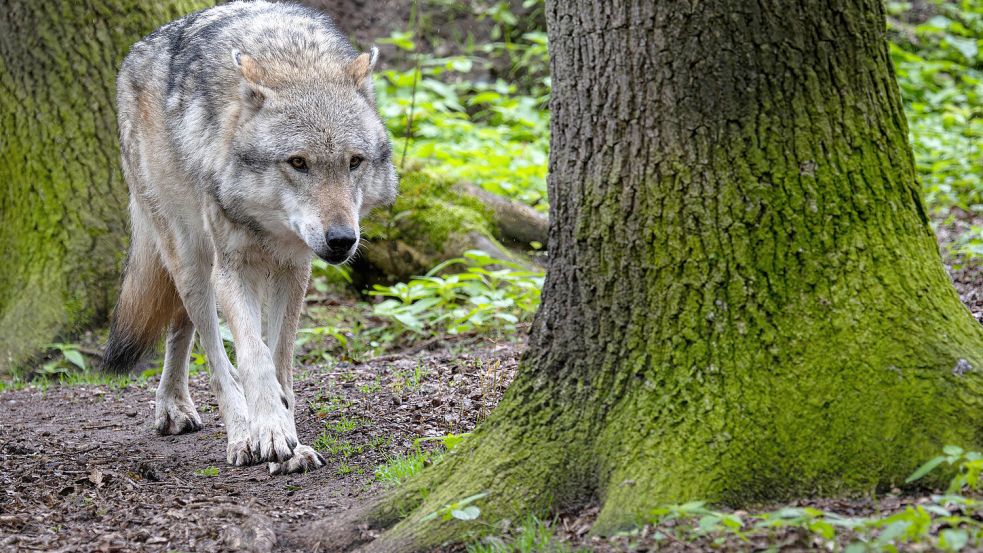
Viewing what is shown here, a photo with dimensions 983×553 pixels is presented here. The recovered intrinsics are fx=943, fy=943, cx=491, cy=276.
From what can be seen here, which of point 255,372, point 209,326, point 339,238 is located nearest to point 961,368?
point 339,238

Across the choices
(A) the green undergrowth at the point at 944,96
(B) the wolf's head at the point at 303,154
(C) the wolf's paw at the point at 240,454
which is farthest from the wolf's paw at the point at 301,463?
(A) the green undergrowth at the point at 944,96

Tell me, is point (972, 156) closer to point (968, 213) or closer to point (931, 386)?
point (968, 213)

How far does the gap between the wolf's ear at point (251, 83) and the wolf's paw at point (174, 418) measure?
193 centimetres

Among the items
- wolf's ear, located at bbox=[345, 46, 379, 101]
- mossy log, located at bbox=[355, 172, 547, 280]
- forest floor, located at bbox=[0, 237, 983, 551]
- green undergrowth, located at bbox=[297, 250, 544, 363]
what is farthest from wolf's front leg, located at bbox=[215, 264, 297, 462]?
mossy log, located at bbox=[355, 172, 547, 280]

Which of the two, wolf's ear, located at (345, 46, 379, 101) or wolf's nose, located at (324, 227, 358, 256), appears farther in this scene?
wolf's ear, located at (345, 46, 379, 101)

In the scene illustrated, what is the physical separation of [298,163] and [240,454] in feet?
4.90

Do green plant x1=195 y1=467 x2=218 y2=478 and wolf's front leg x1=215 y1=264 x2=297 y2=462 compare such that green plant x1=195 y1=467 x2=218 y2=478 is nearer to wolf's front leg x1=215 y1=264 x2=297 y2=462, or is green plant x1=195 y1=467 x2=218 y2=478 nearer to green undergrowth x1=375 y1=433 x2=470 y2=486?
wolf's front leg x1=215 y1=264 x2=297 y2=462

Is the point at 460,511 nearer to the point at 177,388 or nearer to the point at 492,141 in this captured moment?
the point at 177,388

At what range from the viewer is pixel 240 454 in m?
4.75

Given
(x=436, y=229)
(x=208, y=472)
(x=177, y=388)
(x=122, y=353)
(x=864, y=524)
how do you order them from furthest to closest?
(x=436, y=229) → (x=122, y=353) → (x=177, y=388) → (x=208, y=472) → (x=864, y=524)

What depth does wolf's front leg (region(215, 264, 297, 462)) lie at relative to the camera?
464 cm

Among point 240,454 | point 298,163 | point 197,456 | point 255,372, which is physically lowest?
point 197,456

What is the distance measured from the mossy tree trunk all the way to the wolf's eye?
3.19 m

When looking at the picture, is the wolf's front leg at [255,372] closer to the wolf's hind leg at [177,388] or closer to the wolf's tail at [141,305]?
the wolf's hind leg at [177,388]
